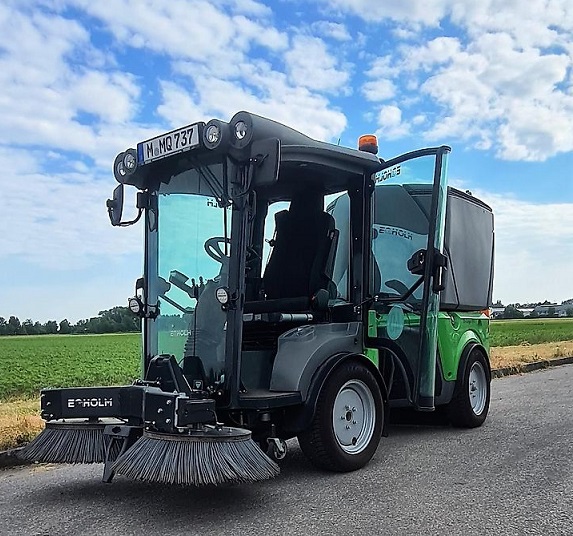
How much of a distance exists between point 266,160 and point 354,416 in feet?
7.08

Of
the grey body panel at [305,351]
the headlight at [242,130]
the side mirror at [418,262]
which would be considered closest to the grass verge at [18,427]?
the grey body panel at [305,351]

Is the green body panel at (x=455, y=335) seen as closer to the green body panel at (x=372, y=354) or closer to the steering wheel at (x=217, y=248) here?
the green body panel at (x=372, y=354)

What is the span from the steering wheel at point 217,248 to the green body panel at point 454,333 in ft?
5.62

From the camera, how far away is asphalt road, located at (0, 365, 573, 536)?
4.29 m

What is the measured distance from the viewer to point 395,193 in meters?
6.46

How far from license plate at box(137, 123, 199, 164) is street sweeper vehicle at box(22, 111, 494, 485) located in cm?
1

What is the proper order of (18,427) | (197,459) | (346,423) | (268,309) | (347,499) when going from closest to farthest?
1. (197,459)
2. (347,499)
3. (346,423)
4. (268,309)
5. (18,427)

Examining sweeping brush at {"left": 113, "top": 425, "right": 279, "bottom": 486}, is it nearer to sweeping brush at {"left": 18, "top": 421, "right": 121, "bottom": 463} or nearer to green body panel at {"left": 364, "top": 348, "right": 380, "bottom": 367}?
sweeping brush at {"left": 18, "top": 421, "right": 121, "bottom": 463}

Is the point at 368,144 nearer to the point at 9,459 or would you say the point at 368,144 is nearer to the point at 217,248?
the point at 217,248

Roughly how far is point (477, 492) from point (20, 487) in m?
3.31

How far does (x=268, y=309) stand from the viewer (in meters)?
6.19

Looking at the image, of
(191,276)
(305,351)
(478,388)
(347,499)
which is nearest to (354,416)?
(305,351)

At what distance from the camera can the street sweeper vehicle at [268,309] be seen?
4914 mm

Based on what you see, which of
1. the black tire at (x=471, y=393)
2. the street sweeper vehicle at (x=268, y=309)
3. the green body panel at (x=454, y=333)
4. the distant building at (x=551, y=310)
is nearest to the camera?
the street sweeper vehicle at (x=268, y=309)
